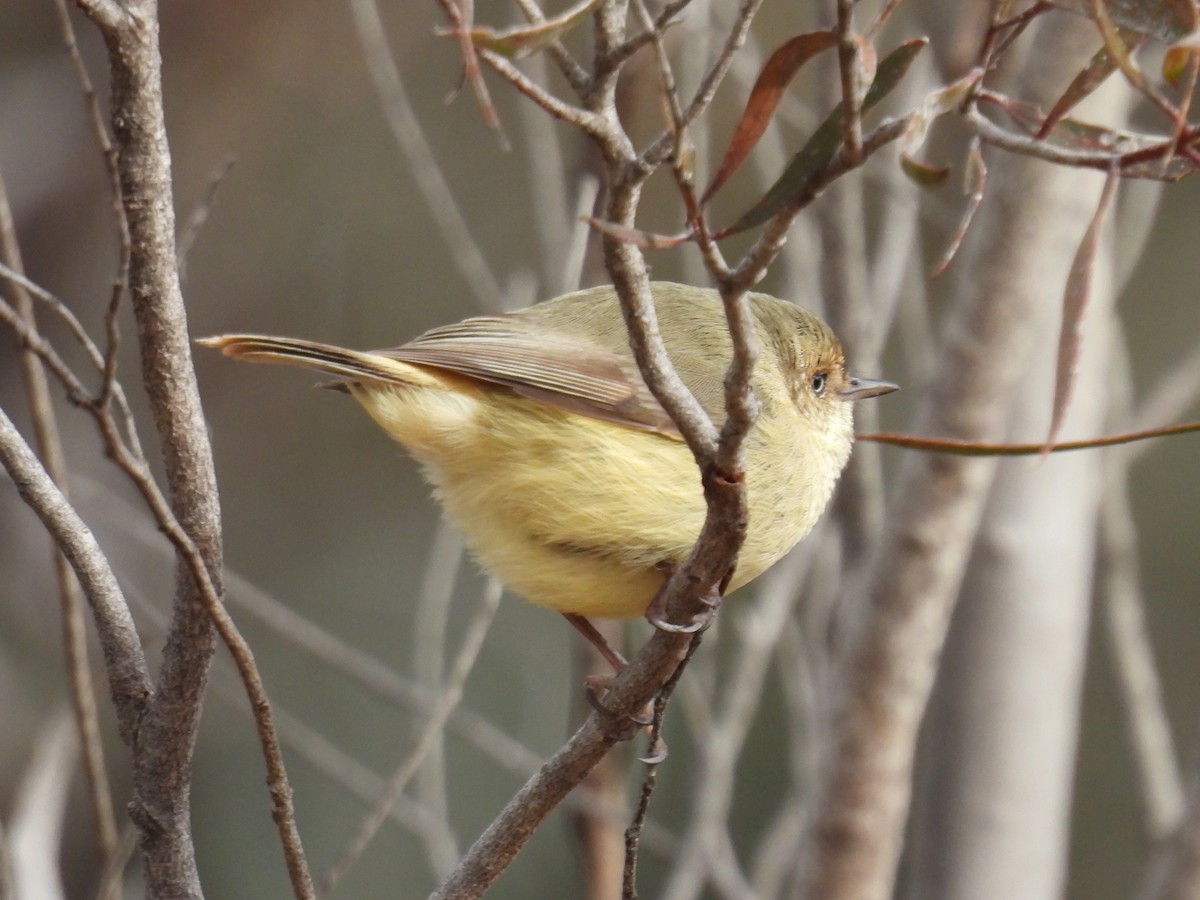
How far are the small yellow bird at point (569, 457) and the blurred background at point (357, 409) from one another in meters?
1.07

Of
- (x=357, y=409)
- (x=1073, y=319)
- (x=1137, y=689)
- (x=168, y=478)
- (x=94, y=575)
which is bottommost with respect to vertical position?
(x=1137, y=689)

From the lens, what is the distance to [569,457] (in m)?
2.85

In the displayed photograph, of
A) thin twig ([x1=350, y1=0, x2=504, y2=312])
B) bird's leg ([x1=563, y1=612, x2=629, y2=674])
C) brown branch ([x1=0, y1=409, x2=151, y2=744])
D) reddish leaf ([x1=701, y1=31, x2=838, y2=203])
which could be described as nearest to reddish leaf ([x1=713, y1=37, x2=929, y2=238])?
reddish leaf ([x1=701, y1=31, x2=838, y2=203])

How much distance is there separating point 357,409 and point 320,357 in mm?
5281

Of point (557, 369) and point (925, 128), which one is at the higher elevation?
point (925, 128)

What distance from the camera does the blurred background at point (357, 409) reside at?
15.6ft

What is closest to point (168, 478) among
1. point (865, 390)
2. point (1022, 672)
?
point (865, 390)

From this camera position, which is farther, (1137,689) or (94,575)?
(1137,689)

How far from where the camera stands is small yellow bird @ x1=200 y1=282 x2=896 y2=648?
2766 mm

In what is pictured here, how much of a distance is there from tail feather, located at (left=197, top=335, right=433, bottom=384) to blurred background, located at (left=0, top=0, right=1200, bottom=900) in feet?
4.08

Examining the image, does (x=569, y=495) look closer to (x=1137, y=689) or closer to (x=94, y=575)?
(x=94, y=575)

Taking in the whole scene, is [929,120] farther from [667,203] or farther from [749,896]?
[667,203]

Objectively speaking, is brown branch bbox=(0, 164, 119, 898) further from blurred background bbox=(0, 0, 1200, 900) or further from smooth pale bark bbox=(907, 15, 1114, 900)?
smooth pale bark bbox=(907, 15, 1114, 900)

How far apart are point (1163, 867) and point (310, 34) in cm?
541
